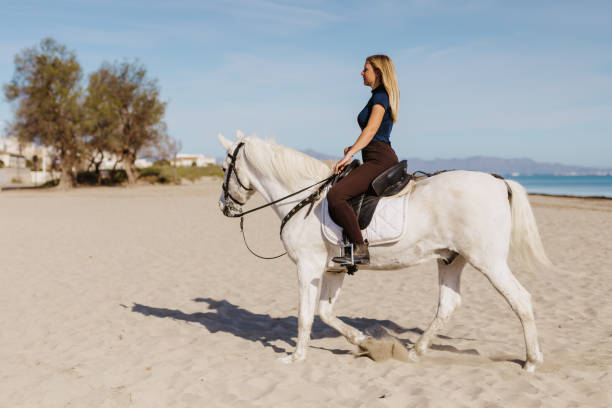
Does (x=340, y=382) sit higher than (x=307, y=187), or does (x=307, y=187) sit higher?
(x=307, y=187)

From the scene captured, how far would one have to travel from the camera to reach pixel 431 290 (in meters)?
8.95

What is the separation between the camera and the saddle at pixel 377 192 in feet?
15.8

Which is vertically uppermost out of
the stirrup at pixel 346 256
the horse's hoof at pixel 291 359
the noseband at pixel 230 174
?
the noseband at pixel 230 174

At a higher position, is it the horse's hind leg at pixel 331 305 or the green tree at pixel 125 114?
the green tree at pixel 125 114

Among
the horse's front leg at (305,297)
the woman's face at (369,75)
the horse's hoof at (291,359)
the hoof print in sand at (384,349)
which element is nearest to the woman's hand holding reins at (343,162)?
the woman's face at (369,75)

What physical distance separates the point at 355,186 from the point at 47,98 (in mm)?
43951

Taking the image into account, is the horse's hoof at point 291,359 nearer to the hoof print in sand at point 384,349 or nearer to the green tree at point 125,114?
the hoof print in sand at point 384,349

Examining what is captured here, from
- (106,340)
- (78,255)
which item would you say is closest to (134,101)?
(78,255)

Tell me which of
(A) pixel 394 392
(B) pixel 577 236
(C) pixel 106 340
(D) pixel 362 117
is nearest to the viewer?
(A) pixel 394 392

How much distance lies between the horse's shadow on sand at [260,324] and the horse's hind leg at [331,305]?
348 mm

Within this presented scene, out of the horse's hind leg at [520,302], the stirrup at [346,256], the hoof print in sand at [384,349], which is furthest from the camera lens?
the hoof print in sand at [384,349]

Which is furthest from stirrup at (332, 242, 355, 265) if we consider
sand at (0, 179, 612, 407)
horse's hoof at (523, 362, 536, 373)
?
horse's hoof at (523, 362, 536, 373)

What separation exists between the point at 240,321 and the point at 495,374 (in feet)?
11.9

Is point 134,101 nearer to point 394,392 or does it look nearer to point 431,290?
point 431,290
